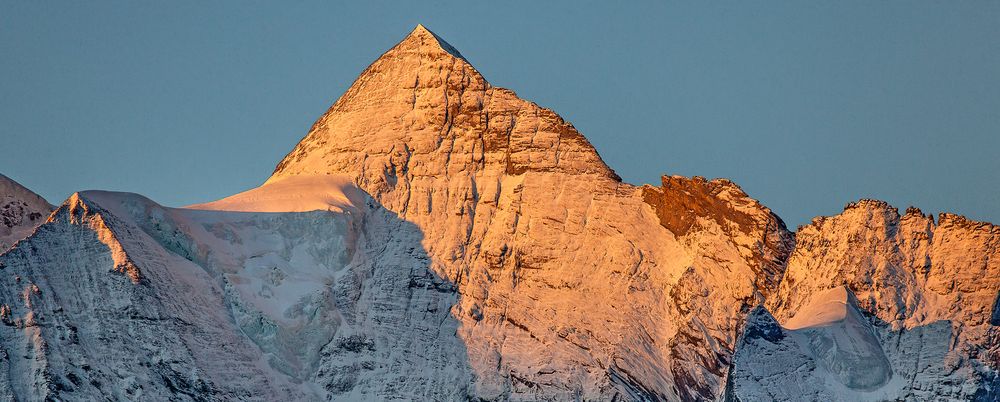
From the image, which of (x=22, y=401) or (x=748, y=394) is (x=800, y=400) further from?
(x=22, y=401)

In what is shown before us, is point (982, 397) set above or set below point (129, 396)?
above

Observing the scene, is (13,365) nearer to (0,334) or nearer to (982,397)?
(0,334)

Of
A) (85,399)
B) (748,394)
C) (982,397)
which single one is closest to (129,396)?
(85,399)

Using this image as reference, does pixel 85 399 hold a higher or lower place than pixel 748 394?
lower

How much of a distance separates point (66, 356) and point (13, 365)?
11.9 ft

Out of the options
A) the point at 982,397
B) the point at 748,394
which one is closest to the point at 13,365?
the point at 748,394

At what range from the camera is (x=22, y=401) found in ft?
640

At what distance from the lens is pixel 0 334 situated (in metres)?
199

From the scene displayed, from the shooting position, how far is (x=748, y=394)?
→ 199 meters

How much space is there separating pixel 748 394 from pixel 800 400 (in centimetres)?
332

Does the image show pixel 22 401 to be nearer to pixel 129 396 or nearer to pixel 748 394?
pixel 129 396

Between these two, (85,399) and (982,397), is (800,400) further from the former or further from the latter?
(85,399)

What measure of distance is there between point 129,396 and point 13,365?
23.5 ft

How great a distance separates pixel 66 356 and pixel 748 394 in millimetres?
40175
